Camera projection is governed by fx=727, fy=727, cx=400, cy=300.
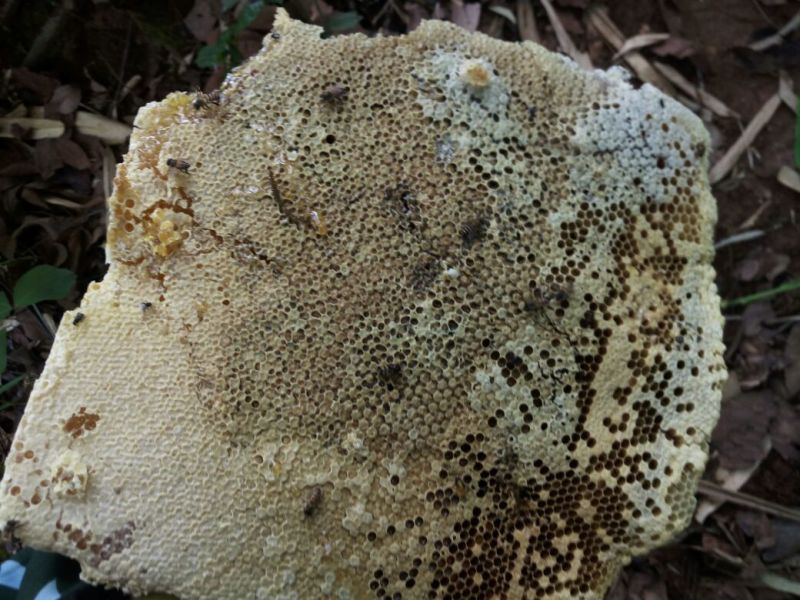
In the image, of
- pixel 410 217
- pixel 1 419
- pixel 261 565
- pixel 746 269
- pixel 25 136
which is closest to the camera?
pixel 261 565

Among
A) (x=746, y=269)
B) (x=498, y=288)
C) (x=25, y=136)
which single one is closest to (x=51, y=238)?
(x=25, y=136)

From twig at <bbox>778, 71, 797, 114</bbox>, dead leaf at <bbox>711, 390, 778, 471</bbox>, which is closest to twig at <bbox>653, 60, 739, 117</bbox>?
twig at <bbox>778, 71, 797, 114</bbox>

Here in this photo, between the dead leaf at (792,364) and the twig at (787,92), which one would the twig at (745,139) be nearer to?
the twig at (787,92)

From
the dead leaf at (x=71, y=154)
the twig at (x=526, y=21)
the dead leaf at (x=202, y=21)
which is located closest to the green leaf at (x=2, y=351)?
the dead leaf at (x=71, y=154)

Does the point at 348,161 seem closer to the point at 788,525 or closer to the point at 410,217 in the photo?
the point at 410,217

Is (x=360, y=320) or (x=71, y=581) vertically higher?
(x=360, y=320)

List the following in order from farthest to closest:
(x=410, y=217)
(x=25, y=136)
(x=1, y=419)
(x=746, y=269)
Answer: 1. (x=746, y=269)
2. (x=25, y=136)
3. (x=1, y=419)
4. (x=410, y=217)

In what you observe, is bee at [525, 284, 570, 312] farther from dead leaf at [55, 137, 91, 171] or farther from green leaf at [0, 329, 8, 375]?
dead leaf at [55, 137, 91, 171]
